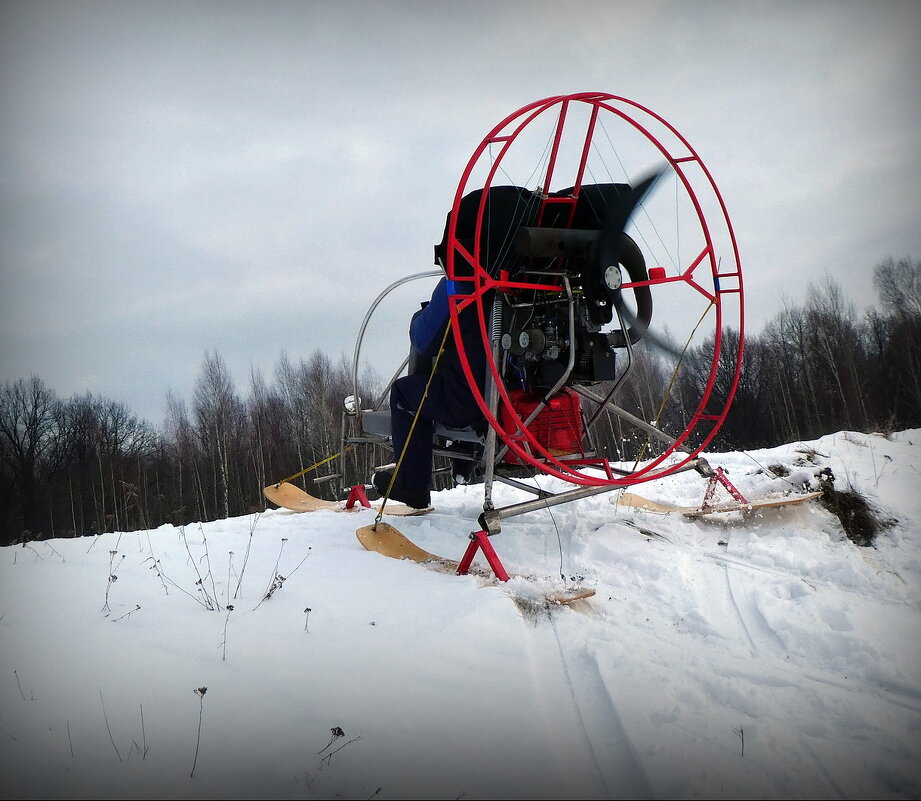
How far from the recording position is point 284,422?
1442 inches

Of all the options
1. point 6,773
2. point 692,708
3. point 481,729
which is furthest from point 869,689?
point 6,773

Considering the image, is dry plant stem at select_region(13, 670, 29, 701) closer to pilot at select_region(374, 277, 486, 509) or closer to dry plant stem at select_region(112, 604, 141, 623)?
dry plant stem at select_region(112, 604, 141, 623)

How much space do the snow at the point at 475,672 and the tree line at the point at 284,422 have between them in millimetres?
24836

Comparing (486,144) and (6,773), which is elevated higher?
(486,144)

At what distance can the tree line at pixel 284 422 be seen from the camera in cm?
3080

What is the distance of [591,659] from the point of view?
2.79 meters

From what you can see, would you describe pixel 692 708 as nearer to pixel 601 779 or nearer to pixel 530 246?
pixel 601 779

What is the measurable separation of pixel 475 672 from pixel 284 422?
1419 inches

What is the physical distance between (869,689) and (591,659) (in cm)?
130

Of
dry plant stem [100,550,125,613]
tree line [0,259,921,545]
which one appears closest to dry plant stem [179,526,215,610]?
dry plant stem [100,550,125,613]

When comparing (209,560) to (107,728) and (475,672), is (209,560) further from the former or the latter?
(475,672)

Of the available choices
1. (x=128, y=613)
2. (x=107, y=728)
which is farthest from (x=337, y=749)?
(x=128, y=613)

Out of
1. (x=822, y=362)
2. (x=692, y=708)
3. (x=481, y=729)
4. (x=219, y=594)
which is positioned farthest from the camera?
(x=822, y=362)

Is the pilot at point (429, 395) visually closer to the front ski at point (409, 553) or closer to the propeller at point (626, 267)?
the front ski at point (409, 553)
